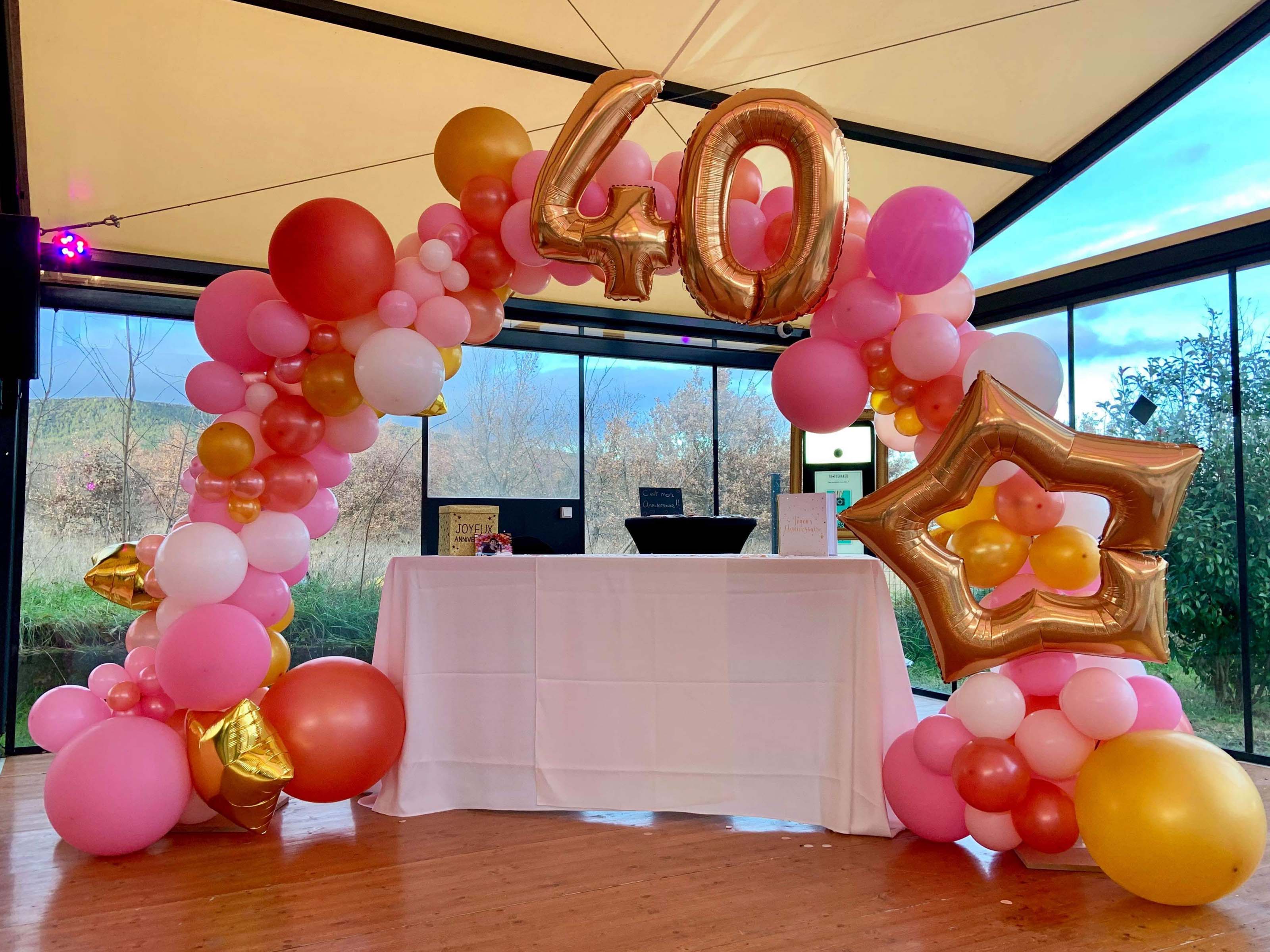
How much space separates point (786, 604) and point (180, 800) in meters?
1.86

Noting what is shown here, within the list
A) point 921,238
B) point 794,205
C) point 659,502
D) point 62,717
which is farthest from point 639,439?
point 62,717

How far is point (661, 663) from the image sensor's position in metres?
2.88

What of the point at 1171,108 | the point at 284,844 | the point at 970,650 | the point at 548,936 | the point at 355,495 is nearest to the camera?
the point at 548,936

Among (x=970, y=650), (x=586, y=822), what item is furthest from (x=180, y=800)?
(x=970, y=650)

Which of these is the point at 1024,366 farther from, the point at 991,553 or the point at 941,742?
the point at 941,742

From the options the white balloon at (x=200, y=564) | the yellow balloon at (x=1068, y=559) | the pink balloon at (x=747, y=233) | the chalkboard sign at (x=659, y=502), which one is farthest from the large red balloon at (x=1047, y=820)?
the white balloon at (x=200, y=564)

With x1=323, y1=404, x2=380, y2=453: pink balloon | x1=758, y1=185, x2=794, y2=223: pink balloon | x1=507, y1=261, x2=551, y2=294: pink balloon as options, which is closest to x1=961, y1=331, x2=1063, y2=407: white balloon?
x1=758, y1=185, x2=794, y2=223: pink balloon

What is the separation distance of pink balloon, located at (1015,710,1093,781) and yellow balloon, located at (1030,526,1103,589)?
1.22 ft

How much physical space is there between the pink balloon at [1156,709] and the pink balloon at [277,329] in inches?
101

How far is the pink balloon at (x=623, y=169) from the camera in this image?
2.83m

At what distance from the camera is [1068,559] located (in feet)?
8.29

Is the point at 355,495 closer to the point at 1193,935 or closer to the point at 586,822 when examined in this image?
the point at 586,822

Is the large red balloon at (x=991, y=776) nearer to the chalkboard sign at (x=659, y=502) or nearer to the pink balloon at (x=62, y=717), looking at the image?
the chalkboard sign at (x=659, y=502)

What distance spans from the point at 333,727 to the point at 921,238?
221 cm
